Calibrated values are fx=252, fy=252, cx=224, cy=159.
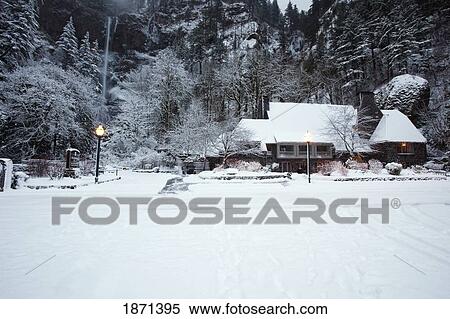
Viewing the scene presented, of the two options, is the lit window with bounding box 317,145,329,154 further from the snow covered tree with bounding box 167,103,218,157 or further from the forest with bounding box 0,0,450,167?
the snow covered tree with bounding box 167,103,218,157

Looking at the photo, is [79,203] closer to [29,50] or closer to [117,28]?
[29,50]

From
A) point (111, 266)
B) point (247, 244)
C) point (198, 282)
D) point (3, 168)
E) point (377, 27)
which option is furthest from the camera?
point (377, 27)

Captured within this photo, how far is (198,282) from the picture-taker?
121 inches

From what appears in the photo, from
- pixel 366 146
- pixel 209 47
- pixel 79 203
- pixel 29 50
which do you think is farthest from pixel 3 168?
pixel 209 47

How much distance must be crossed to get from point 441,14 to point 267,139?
103ft

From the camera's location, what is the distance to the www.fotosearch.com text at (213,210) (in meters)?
6.58

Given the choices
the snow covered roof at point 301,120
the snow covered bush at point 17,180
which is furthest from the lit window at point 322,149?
the snow covered bush at point 17,180

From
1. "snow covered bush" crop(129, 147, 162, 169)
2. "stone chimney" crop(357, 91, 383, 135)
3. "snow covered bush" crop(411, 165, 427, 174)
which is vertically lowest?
"snow covered bush" crop(411, 165, 427, 174)

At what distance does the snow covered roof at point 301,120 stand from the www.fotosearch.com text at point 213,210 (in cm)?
2024

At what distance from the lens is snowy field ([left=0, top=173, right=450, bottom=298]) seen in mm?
2947

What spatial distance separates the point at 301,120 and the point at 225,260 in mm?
29668

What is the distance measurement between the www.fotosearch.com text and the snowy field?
0.50 metres

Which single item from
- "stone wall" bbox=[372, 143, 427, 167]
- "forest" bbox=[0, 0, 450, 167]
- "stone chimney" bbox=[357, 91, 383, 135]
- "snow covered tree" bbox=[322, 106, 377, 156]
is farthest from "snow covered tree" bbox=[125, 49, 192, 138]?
"stone wall" bbox=[372, 143, 427, 167]

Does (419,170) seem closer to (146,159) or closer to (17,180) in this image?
(17,180)
